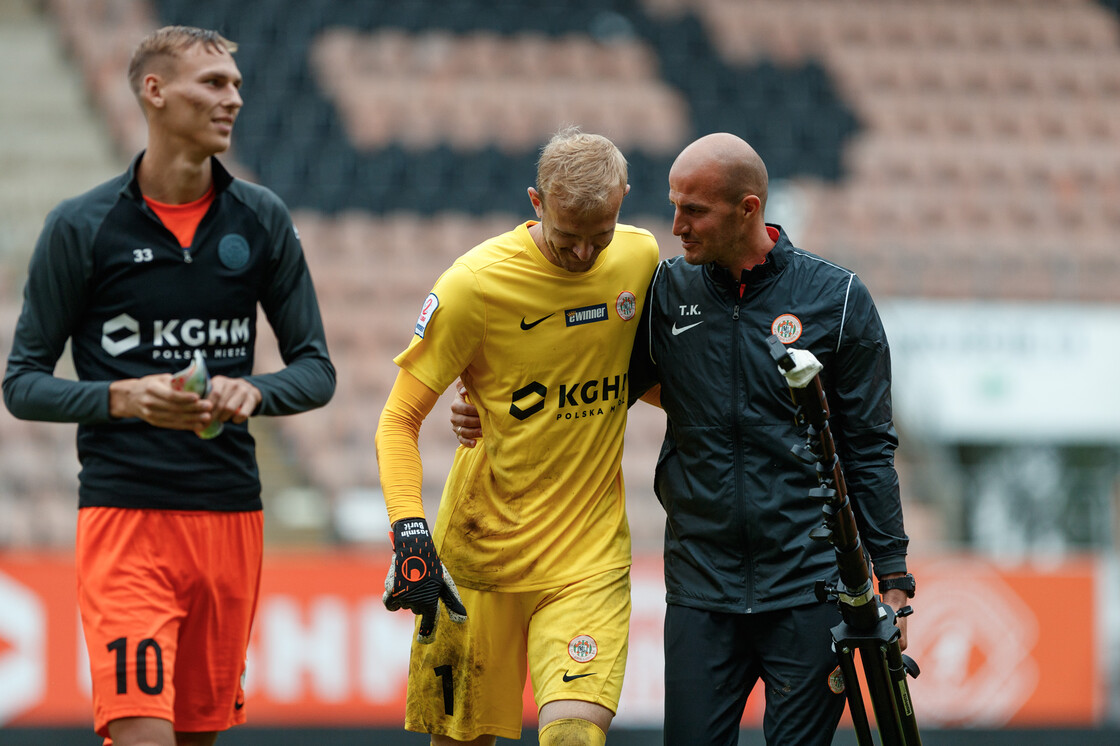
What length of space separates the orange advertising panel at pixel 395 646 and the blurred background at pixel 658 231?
0.02 meters

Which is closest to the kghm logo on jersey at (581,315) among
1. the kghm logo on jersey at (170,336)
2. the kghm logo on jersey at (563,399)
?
the kghm logo on jersey at (563,399)

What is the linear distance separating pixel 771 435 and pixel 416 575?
1.09 m

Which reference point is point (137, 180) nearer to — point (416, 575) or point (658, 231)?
point (416, 575)

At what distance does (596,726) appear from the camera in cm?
396

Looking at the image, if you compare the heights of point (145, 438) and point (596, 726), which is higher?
point (145, 438)

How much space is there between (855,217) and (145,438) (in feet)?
35.4

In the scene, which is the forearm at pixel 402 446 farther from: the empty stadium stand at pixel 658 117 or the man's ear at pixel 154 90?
the empty stadium stand at pixel 658 117

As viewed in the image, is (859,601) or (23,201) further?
(23,201)

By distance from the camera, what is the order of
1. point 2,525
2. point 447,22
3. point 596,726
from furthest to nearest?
1. point 447,22
2. point 2,525
3. point 596,726

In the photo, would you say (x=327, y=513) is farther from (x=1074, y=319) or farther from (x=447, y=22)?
(x=447, y=22)

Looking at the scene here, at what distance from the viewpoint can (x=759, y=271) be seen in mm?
4031

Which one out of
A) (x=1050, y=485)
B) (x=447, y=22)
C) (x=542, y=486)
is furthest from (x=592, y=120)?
(x=542, y=486)

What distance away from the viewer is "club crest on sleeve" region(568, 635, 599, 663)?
404 cm

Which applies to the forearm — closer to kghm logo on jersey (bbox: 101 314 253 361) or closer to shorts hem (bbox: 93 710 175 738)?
kghm logo on jersey (bbox: 101 314 253 361)
